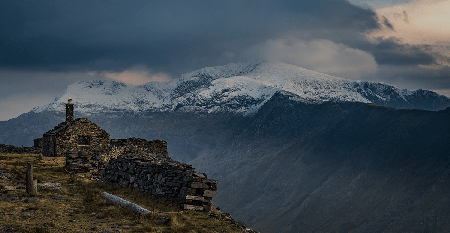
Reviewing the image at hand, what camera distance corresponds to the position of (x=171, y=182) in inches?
910

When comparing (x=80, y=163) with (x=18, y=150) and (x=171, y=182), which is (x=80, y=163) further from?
(x=18, y=150)

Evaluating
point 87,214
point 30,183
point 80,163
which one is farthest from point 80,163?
point 87,214

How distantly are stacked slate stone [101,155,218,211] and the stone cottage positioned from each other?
23214mm

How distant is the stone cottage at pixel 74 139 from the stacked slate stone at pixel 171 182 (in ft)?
76.2

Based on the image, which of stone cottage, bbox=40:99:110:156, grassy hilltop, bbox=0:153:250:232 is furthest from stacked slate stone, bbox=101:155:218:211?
stone cottage, bbox=40:99:110:156

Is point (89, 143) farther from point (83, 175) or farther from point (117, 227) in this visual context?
point (117, 227)

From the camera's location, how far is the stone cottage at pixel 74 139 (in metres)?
49.6

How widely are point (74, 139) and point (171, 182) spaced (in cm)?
3135

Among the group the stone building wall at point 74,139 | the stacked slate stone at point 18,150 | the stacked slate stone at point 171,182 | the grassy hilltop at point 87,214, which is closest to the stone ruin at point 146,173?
the stacked slate stone at point 171,182

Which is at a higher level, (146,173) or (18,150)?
(18,150)

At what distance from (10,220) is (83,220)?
9.12ft

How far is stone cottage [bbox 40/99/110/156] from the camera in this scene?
49.6m

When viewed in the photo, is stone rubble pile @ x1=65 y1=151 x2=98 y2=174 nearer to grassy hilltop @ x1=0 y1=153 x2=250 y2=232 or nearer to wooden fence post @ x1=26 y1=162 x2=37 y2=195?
grassy hilltop @ x1=0 y1=153 x2=250 y2=232

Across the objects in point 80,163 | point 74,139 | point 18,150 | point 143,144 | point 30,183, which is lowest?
point 30,183
